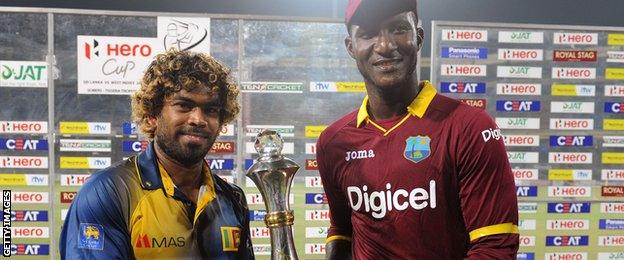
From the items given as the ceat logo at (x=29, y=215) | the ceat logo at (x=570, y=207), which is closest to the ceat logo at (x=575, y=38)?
the ceat logo at (x=570, y=207)

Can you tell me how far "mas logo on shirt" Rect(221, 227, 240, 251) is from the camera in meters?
1.33

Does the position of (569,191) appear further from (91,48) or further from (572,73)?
(91,48)

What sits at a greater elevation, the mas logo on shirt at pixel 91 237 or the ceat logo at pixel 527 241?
the mas logo on shirt at pixel 91 237

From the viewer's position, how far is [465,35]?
3361mm

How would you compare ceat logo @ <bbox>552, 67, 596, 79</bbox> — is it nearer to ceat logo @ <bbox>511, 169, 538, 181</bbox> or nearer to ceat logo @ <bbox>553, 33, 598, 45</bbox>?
ceat logo @ <bbox>553, 33, 598, 45</bbox>

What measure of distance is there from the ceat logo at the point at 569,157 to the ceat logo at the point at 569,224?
406 millimetres

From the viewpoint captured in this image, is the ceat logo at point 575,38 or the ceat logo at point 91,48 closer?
the ceat logo at point 91,48

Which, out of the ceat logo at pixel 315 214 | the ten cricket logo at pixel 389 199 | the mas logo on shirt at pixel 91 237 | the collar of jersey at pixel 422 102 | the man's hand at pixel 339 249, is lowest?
the ceat logo at pixel 315 214

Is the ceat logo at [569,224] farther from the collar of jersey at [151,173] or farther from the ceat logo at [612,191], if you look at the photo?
the collar of jersey at [151,173]

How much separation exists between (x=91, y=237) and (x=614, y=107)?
350cm

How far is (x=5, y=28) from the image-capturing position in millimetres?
3135

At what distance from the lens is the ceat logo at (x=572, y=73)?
3.47m

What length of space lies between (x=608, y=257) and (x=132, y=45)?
3.46 m

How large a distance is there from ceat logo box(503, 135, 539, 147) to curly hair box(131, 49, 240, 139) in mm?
2597
